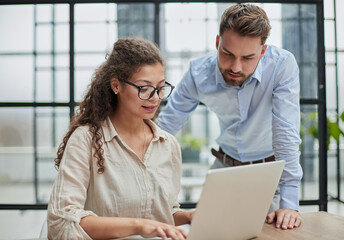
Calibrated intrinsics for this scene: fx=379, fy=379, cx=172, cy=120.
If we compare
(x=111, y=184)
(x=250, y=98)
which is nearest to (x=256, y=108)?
(x=250, y=98)

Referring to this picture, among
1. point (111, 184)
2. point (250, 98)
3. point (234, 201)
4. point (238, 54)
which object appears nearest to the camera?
point (234, 201)

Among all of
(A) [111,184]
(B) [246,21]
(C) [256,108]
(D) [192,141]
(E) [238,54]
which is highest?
(B) [246,21]

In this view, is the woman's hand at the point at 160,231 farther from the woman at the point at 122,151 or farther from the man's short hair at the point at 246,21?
the man's short hair at the point at 246,21

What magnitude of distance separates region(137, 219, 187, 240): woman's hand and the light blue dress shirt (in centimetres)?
67

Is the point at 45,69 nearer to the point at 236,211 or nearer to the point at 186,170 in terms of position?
the point at 236,211

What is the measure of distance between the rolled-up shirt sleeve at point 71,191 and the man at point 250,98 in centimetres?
71

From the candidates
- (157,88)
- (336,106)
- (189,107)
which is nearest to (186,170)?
(336,106)

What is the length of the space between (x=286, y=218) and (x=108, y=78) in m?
0.87

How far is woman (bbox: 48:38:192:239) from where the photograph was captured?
1324 mm

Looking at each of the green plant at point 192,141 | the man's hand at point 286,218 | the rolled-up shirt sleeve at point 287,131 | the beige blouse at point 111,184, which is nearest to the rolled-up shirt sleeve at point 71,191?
the beige blouse at point 111,184

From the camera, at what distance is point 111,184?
4.57 feet

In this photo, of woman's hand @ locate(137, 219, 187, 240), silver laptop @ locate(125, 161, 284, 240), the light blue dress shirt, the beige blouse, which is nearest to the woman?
the beige blouse

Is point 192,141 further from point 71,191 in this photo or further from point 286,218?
point 71,191

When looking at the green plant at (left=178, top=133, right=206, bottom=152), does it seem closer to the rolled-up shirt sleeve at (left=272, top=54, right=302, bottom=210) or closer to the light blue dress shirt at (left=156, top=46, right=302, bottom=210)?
the light blue dress shirt at (left=156, top=46, right=302, bottom=210)
